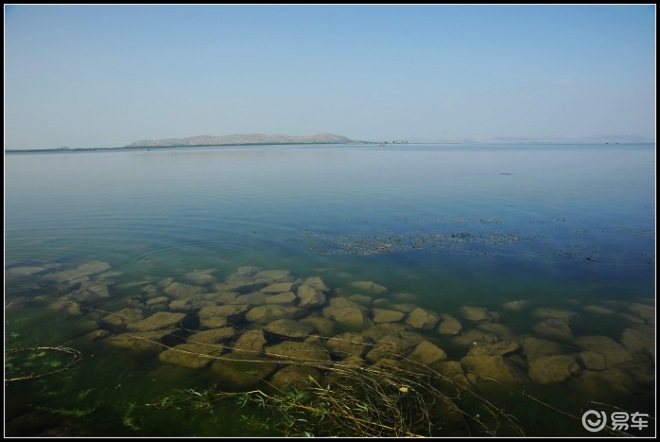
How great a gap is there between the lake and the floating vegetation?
0.12ft

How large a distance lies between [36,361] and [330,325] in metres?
6.03

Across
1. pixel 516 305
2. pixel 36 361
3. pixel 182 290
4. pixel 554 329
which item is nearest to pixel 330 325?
pixel 182 290

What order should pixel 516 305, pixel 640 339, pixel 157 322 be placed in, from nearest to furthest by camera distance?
pixel 640 339
pixel 157 322
pixel 516 305

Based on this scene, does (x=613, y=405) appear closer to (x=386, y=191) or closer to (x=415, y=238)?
(x=415, y=238)

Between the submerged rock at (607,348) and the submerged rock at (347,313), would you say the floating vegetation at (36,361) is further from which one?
the submerged rock at (607,348)

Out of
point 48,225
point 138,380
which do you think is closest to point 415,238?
point 138,380

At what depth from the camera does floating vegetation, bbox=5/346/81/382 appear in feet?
22.8

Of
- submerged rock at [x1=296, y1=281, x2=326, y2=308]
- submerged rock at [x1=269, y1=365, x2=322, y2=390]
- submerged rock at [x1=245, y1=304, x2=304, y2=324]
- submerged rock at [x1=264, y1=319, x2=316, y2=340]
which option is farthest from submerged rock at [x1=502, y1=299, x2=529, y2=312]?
submerged rock at [x1=269, y1=365, x2=322, y2=390]

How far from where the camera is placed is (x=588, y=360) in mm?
7336

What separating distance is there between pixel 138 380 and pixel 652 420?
343 inches

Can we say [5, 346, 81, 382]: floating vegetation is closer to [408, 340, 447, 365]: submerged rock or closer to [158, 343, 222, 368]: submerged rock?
[158, 343, 222, 368]: submerged rock

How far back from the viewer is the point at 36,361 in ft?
24.1

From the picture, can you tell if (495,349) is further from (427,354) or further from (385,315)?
(385,315)

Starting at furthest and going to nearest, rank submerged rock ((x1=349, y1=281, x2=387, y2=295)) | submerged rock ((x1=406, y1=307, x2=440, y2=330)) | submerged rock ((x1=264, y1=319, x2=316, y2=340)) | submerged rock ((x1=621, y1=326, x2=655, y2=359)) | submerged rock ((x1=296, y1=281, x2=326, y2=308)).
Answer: submerged rock ((x1=349, y1=281, x2=387, y2=295))
submerged rock ((x1=296, y1=281, x2=326, y2=308))
submerged rock ((x1=406, y1=307, x2=440, y2=330))
submerged rock ((x1=264, y1=319, x2=316, y2=340))
submerged rock ((x1=621, y1=326, x2=655, y2=359))
